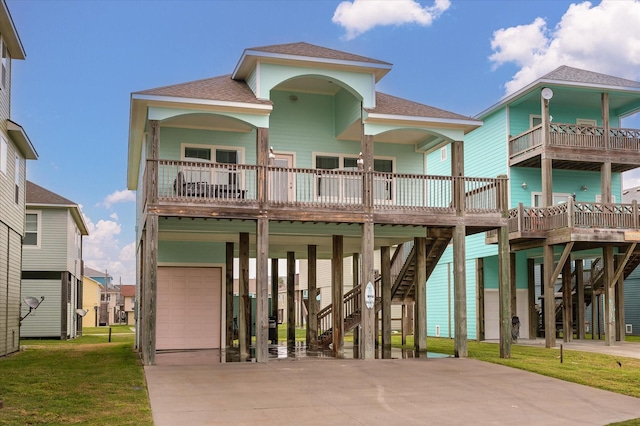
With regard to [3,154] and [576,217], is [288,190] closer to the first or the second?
[3,154]

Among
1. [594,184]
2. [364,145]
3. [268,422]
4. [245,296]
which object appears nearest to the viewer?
[268,422]

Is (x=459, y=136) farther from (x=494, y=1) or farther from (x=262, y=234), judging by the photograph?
(x=494, y=1)

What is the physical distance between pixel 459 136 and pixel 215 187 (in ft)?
24.6

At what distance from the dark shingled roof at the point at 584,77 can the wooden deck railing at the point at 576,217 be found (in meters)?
5.27

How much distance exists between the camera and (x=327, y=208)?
19844 mm

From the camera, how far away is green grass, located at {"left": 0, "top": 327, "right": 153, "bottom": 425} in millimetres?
11078

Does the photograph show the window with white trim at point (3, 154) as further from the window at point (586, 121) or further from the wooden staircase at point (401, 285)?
the window at point (586, 121)

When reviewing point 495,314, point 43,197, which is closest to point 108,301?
point 43,197

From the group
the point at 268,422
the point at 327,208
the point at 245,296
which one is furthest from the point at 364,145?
the point at 268,422

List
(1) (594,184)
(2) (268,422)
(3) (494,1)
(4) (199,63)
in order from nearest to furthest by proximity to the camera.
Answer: (2) (268,422) < (1) (594,184) < (3) (494,1) < (4) (199,63)

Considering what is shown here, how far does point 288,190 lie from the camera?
69.2ft

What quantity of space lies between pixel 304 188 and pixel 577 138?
14.0 m

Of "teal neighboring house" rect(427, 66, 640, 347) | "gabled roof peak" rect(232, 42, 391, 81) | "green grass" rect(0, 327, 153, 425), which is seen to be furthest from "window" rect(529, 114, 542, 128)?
"green grass" rect(0, 327, 153, 425)

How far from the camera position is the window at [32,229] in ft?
116
